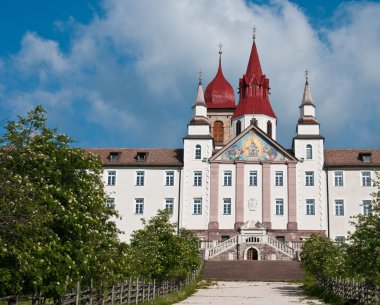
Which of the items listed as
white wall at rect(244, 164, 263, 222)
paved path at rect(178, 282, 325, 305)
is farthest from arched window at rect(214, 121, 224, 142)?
paved path at rect(178, 282, 325, 305)

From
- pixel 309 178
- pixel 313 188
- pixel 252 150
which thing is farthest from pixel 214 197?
pixel 313 188

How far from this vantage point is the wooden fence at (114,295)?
732 inches

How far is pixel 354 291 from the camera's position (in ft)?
86.4

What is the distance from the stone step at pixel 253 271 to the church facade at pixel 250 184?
21.4ft

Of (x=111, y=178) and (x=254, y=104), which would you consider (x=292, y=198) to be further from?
(x=111, y=178)

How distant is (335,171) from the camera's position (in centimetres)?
5944

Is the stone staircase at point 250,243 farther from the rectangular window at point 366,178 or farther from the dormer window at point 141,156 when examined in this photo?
the dormer window at point 141,156

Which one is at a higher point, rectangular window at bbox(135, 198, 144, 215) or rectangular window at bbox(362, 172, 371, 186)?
rectangular window at bbox(362, 172, 371, 186)

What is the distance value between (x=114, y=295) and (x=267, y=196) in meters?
36.2

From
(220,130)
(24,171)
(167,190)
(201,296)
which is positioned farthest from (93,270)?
(220,130)

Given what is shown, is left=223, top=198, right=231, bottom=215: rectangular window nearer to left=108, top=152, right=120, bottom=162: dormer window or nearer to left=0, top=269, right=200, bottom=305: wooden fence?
left=108, top=152, right=120, bottom=162: dormer window

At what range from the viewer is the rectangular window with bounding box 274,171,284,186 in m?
59.4

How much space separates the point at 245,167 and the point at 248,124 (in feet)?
26.1

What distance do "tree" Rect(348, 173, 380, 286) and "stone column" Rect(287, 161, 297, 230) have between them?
34.9 m
